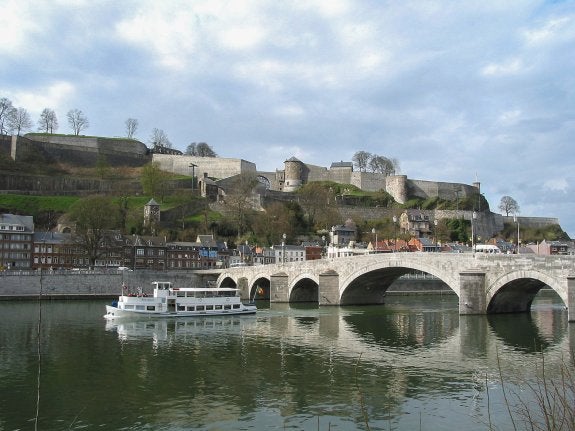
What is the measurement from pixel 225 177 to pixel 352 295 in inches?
2167

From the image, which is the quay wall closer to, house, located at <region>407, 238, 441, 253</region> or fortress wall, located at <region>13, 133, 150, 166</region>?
house, located at <region>407, 238, 441, 253</region>

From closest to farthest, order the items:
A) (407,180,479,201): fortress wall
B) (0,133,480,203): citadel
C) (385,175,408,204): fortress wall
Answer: (0,133,480,203): citadel, (385,175,408,204): fortress wall, (407,180,479,201): fortress wall

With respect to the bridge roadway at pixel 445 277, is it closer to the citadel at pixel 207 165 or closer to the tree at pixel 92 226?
the tree at pixel 92 226

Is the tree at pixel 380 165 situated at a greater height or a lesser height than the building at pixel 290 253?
greater

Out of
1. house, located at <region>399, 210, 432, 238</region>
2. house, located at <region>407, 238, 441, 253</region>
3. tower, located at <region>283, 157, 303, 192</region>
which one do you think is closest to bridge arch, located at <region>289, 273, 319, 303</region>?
house, located at <region>407, 238, 441, 253</region>

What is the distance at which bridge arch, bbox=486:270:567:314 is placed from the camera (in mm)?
27641

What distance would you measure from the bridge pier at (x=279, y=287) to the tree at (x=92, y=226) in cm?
2189

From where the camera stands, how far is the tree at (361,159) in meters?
113

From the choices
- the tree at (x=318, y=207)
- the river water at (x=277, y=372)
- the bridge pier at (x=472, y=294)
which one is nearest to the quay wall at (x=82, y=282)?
the river water at (x=277, y=372)

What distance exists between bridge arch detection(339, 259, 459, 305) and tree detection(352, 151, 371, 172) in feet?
223

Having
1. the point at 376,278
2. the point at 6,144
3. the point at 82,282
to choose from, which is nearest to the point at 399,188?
the point at 376,278

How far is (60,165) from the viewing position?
8831 centimetres

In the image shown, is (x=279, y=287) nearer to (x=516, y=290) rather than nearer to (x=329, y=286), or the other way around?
(x=329, y=286)

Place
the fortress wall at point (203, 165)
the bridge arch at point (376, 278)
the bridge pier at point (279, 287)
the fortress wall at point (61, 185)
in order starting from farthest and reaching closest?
the fortress wall at point (203, 165) → the fortress wall at point (61, 185) → the bridge pier at point (279, 287) → the bridge arch at point (376, 278)
